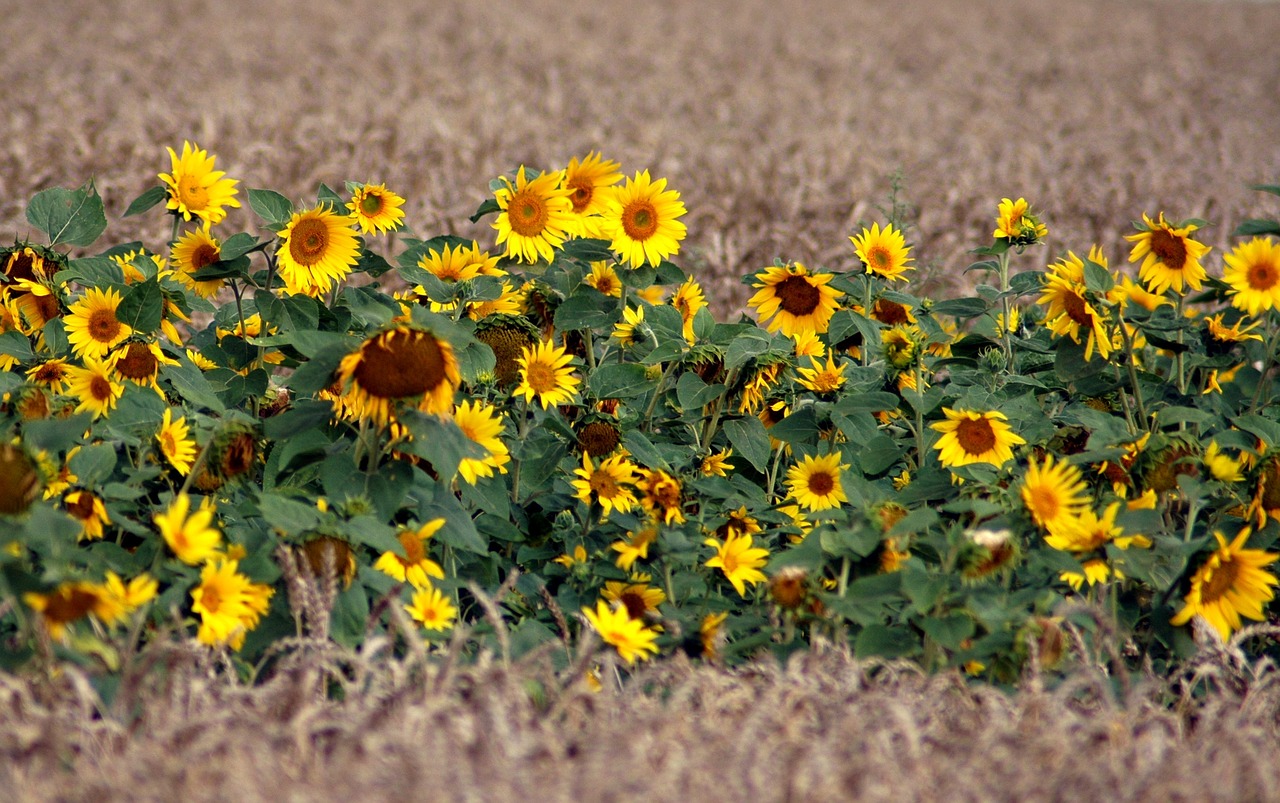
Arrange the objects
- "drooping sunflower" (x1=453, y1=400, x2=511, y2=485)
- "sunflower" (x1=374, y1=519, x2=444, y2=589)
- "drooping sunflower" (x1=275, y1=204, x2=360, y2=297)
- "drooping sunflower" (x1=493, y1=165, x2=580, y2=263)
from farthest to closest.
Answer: "drooping sunflower" (x1=493, y1=165, x2=580, y2=263), "drooping sunflower" (x1=275, y1=204, x2=360, y2=297), "drooping sunflower" (x1=453, y1=400, x2=511, y2=485), "sunflower" (x1=374, y1=519, x2=444, y2=589)

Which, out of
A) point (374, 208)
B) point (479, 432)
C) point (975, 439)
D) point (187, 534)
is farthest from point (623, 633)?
point (374, 208)

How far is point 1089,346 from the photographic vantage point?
2.58 metres

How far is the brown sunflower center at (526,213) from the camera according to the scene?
2660mm

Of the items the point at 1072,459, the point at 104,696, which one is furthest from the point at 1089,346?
the point at 104,696

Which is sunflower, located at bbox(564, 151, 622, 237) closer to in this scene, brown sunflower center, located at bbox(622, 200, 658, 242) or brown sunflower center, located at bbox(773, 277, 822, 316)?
brown sunflower center, located at bbox(622, 200, 658, 242)

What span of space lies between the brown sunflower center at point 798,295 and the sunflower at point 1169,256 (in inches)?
27.0

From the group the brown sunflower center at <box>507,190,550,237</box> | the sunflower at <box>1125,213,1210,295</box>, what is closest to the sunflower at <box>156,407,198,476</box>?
the brown sunflower center at <box>507,190,550,237</box>

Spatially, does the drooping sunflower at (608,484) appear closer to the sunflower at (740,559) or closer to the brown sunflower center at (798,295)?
the sunflower at (740,559)

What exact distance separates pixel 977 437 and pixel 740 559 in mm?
544

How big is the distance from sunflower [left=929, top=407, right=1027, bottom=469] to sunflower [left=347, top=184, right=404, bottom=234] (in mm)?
1209

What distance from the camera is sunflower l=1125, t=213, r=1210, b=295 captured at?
8.93ft

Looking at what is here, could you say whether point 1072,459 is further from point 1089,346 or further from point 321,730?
point 321,730

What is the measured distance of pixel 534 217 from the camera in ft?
8.77

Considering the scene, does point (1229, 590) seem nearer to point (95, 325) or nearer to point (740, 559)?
point (740, 559)
